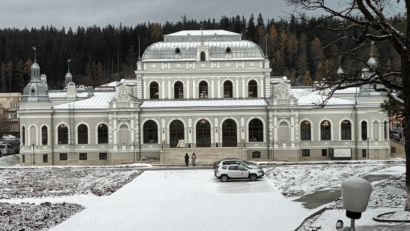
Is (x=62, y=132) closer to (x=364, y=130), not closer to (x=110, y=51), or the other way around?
(x=364, y=130)

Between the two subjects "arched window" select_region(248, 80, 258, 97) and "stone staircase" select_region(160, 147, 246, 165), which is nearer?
"stone staircase" select_region(160, 147, 246, 165)

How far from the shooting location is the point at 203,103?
5597cm

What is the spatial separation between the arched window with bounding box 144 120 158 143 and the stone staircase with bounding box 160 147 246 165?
10.7 feet

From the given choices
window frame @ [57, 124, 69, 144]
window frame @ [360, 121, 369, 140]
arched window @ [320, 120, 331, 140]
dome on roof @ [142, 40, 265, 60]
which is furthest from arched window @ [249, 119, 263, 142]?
window frame @ [57, 124, 69, 144]

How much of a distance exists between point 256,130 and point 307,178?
21551 millimetres

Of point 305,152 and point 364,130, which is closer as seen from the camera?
point 364,130

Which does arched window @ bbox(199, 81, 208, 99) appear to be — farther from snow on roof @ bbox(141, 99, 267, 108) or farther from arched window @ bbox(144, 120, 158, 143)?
arched window @ bbox(144, 120, 158, 143)

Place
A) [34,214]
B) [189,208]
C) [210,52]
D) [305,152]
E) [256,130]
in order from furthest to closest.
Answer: [210,52]
[256,130]
[305,152]
[189,208]
[34,214]

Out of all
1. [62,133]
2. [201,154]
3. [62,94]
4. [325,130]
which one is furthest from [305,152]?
[62,94]

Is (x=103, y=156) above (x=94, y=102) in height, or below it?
below

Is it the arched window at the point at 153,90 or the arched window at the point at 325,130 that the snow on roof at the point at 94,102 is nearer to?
the arched window at the point at 153,90

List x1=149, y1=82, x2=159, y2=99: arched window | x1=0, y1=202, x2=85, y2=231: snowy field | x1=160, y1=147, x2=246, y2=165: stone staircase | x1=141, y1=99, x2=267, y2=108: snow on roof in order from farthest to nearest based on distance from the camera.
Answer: x1=149, y1=82, x2=159, y2=99: arched window → x1=141, y1=99, x2=267, y2=108: snow on roof → x1=160, y1=147, x2=246, y2=165: stone staircase → x1=0, y1=202, x2=85, y2=231: snowy field

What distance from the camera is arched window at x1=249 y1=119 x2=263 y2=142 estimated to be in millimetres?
54719

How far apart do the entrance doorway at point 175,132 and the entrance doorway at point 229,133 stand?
4843 mm
